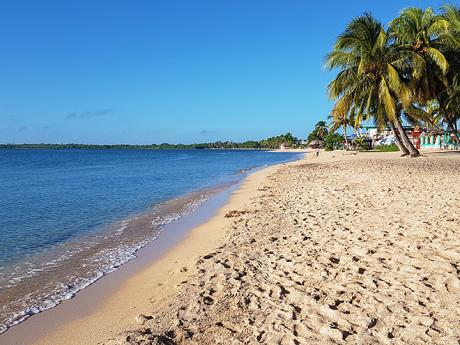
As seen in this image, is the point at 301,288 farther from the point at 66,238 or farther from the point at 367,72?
the point at 367,72

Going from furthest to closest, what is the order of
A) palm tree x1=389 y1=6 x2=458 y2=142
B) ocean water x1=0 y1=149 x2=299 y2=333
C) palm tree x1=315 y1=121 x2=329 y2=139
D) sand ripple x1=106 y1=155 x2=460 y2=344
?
1. palm tree x1=315 y1=121 x2=329 y2=139
2. palm tree x1=389 y1=6 x2=458 y2=142
3. ocean water x1=0 y1=149 x2=299 y2=333
4. sand ripple x1=106 y1=155 x2=460 y2=344

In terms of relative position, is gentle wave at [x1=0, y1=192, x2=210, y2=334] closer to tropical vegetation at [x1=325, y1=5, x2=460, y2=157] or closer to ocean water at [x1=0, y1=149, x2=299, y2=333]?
ocean water at [x1=0, y1=149, x2=299, y2=333]

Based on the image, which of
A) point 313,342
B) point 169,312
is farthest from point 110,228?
point 313,342

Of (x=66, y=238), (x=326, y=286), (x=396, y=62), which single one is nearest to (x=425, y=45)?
(x=396, y=62)

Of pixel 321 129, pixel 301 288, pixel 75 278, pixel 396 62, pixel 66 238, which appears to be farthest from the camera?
pixel 321 129

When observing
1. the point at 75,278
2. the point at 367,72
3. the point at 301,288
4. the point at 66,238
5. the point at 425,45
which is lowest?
the point at 66,238

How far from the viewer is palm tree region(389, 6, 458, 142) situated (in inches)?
999

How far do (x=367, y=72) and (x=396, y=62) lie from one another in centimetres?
208

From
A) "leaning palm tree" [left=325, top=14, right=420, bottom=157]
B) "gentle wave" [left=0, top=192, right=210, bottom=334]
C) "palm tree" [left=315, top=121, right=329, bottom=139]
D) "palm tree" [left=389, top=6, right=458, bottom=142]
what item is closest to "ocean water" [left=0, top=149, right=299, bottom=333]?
"gentle wave" [left=0, top=192, right=210, bottom=334]

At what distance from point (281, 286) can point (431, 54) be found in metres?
25.3

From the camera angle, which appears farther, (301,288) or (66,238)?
(66,238)

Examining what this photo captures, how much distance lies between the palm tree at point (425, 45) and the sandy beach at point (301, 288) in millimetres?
19659

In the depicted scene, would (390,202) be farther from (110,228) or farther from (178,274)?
(110,228)

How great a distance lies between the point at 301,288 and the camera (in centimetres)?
503
